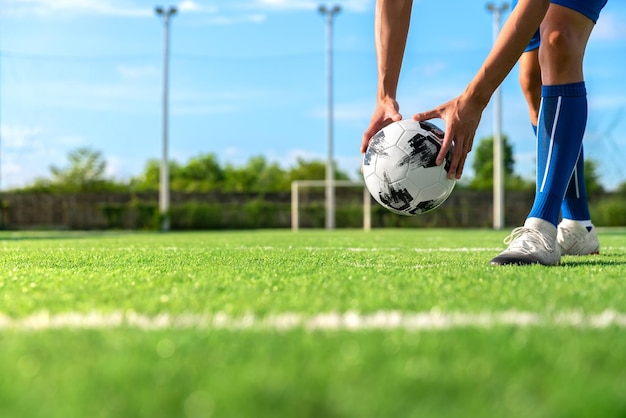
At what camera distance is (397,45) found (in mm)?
3012

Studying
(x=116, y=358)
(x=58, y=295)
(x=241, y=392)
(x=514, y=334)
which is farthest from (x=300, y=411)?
(x=58, y=295)

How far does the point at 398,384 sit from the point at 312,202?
21.4m

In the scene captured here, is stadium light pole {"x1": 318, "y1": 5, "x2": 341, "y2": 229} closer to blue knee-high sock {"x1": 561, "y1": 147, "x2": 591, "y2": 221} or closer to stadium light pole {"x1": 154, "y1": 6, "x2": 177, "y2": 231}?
stadium light pole {"x1": 154, "y1": 6, "x2": 177, "y2": 231}

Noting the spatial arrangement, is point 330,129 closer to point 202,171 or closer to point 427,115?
point 427,115

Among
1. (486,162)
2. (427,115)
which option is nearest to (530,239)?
(427,115)

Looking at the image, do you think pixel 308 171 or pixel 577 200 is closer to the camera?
pixel 577 200

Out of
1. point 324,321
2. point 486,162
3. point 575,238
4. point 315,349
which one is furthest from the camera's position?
point 486,162

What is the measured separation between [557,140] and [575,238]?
809 millimetres

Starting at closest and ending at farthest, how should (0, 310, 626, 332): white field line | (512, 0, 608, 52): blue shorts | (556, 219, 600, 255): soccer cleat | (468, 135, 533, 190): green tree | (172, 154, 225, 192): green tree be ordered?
(0, 310, 626, 332): white field line → (512, 0, 608, 52): blue shorts → (556, 219, 600, 255): soccer cleat → (468, 135, 533, 190): green tree → (172, 154, 225, 192): green tree

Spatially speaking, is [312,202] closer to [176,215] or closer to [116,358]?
[176,215]

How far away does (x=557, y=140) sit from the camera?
9.67ft

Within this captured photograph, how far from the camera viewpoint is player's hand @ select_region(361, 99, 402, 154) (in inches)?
114

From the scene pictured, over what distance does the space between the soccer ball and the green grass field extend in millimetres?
766

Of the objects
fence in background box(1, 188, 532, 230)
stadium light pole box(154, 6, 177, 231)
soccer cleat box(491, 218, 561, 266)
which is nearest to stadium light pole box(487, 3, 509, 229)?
Result: fence in background box(1, 188, 532, 230)
